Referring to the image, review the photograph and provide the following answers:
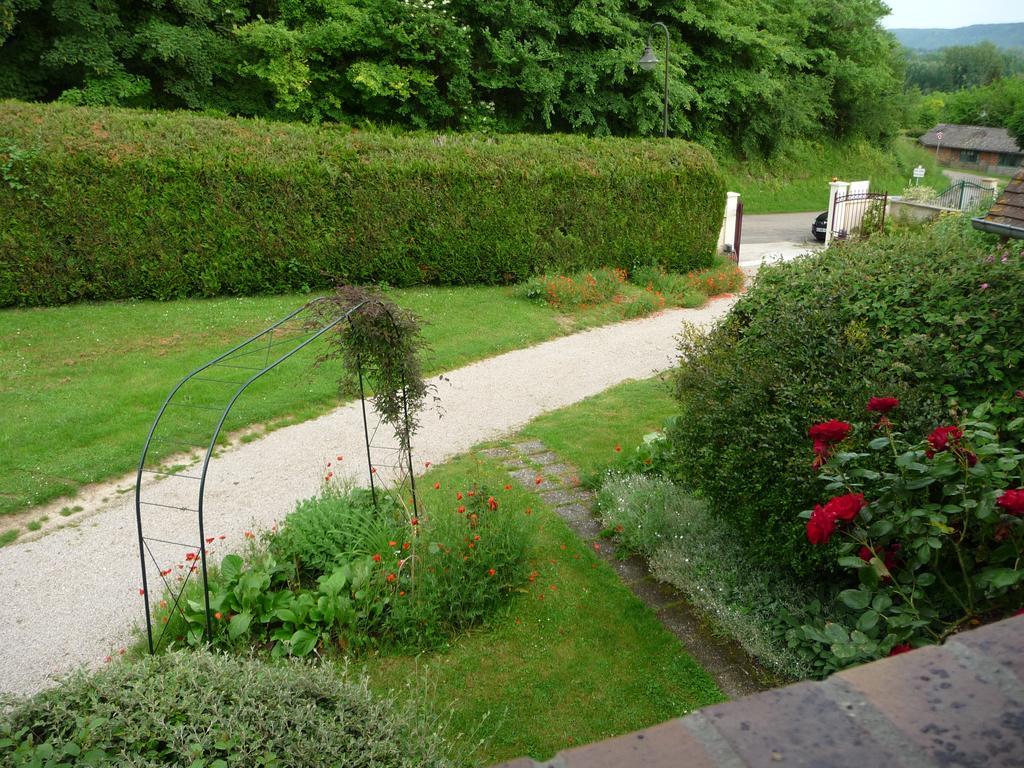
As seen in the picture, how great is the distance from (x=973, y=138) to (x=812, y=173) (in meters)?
58.9

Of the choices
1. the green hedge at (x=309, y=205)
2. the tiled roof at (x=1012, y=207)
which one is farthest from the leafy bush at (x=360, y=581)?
the green hedge at (x=309, y=205)

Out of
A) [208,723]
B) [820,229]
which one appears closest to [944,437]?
[208,723]

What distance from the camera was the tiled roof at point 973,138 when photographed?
261 feet

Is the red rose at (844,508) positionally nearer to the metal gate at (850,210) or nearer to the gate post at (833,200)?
the metal gate at (850,210)

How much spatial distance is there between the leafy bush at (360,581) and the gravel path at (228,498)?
0.76m

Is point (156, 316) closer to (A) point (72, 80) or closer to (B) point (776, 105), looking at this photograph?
(A) point (72, 80)

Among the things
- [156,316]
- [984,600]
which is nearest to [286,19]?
[156,316]

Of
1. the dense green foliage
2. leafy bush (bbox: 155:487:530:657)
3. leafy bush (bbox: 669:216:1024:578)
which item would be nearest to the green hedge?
the dense green foliage

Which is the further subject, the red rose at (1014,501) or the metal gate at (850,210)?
the metal gate at (850,210)

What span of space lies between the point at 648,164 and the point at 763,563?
12.2m

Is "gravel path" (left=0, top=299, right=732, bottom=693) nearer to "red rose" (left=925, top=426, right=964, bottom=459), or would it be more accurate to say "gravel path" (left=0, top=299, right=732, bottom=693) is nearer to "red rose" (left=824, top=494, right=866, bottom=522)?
"red rose" (left=824, top=494, right=866, bottom=522)

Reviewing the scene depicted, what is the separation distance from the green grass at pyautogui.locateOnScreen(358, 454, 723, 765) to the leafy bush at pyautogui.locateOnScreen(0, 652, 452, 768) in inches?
16.2

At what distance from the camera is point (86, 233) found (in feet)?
40.7

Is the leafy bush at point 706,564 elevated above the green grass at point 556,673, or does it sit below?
above
